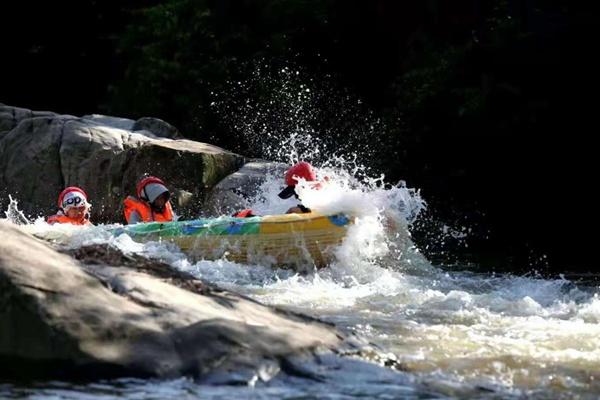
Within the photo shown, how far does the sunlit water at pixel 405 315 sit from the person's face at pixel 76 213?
567 millimetres

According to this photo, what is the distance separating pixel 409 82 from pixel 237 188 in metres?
3.70

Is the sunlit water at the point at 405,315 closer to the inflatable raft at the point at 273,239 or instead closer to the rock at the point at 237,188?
the inflatable raft at the point at 273,239

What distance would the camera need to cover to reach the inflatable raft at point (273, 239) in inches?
413

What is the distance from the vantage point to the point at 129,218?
1182cm

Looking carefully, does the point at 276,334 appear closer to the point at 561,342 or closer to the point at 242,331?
the point at 242,331

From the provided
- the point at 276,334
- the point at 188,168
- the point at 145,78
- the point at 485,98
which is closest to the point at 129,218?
the point at 188,168

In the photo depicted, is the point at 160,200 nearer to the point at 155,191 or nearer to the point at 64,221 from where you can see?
the point at 155,191

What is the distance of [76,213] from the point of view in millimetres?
11812

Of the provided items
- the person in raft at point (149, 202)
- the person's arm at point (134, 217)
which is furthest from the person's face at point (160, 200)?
the person's arm at point (134, 217)

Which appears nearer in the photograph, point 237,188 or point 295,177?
point 295,177

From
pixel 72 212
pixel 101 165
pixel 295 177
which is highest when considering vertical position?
pixel 101 165

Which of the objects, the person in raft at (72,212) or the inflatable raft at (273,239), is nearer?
the inflatable raft at (273,239)

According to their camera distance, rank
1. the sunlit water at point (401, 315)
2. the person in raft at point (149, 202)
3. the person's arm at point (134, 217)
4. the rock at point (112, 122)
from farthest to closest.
Answer: the rock at point (112, 122) → the person in raft at point (149, 202) → the person's arm at point (134, 217) → the sunlit water at point (401, 315)

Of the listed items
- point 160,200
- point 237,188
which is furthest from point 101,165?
point 160,200
